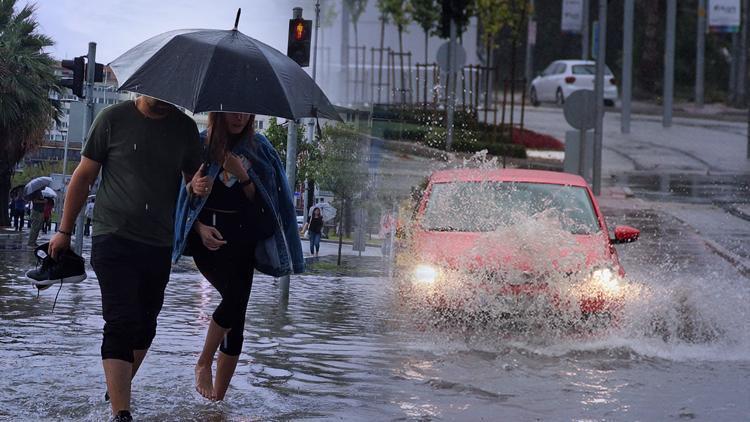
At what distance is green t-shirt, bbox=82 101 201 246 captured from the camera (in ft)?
21.8

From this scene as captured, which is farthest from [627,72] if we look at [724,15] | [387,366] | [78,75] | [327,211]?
[387,366]

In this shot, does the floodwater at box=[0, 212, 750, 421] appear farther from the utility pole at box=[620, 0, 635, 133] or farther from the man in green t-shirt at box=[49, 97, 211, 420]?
the utility pole at box=[620, 0, 635, 133]

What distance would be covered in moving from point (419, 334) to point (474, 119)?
21304 millimetres

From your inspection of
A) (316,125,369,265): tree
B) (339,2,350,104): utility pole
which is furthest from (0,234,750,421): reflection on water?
(339,2,350,104): utility pole

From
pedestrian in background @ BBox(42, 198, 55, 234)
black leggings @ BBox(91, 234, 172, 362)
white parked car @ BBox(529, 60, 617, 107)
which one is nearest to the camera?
black leggings @ BBox(91, 234, 172, 362)

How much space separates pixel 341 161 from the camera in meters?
16.4

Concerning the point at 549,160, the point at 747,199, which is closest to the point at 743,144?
the point at 549,160

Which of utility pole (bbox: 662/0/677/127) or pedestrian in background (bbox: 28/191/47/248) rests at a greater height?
utility pole (bbox: 662/0/677/127)

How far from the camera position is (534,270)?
34.6ft

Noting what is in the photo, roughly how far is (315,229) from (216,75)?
9.88 m

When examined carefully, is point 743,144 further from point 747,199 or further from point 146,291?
point 146,291

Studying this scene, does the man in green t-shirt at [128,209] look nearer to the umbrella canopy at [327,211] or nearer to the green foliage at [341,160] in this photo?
the green foliage at [341,160]

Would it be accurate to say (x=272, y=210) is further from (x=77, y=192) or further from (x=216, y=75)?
(x=77, y=192)

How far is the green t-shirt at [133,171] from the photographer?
21.8ft
